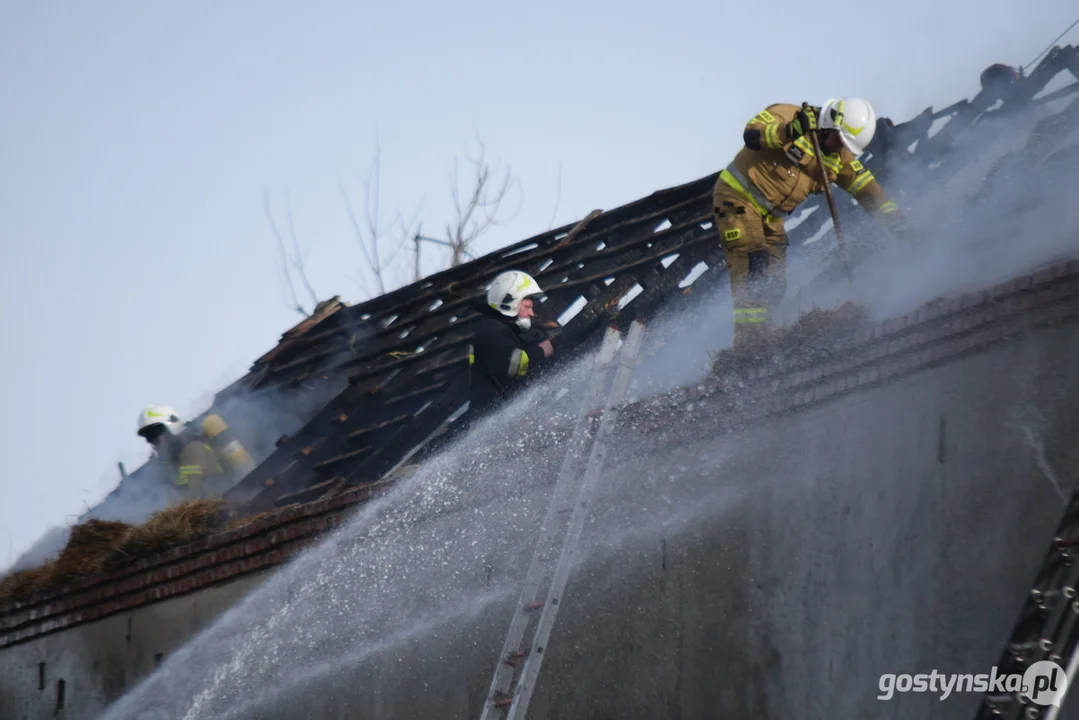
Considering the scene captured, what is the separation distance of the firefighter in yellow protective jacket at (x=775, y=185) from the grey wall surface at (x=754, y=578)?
155 cm

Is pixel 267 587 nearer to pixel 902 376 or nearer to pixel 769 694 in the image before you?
pixel 769 694

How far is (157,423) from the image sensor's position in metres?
14.5

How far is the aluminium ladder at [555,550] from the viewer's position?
6039 millimetres

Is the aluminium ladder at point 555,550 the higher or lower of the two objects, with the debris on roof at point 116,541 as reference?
lower

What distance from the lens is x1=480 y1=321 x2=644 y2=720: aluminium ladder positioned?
19.8 feet

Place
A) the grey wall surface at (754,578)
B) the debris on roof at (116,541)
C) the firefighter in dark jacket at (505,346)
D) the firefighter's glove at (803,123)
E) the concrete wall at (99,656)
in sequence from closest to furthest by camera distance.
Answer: the grey wall surface at (754,578), the firefighter's glove at (803,123), the firefighter in dark jacket at (505,346), the concrete wall at (99,656), the debris on roof at (116,541)

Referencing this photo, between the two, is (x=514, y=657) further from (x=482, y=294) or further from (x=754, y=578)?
(x=482, y=294)

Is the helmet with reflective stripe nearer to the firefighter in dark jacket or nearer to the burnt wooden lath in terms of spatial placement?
the firefighter in dark jacket

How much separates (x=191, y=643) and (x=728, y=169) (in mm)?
5514

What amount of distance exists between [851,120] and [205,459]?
806 centimetres

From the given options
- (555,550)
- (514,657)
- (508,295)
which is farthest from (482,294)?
(514,657)

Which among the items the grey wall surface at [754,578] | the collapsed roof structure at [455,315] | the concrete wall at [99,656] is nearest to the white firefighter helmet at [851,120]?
the collapsed roof structure at [455,315]

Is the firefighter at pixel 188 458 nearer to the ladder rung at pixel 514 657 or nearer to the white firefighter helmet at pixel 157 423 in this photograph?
the white firefighter helmet at pixel 157 423

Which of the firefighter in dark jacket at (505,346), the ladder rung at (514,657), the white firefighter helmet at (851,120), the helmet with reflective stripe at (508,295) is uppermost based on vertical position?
the white firefighter helmet at (851,120)
